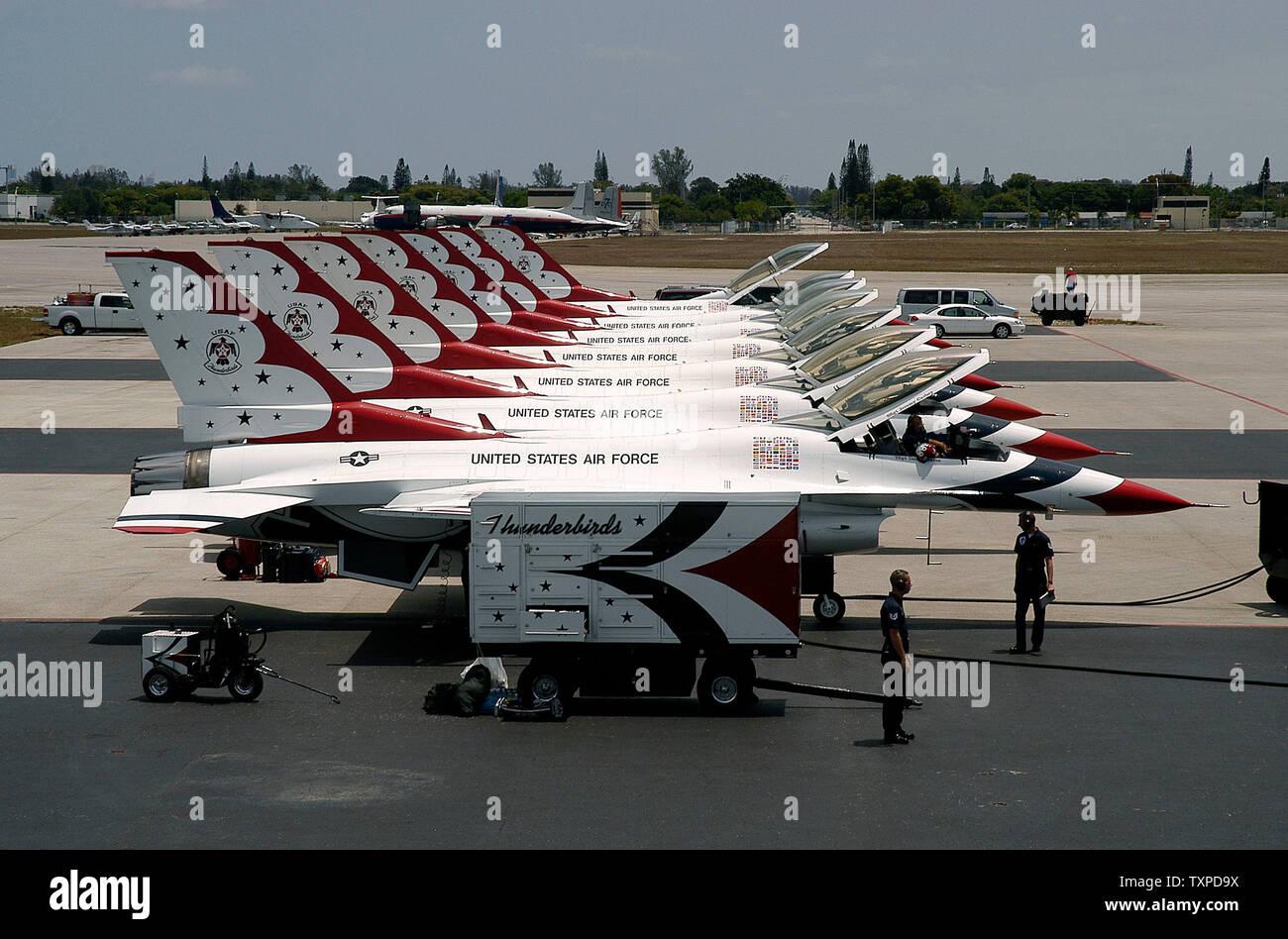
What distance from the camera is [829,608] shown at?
1944 centimetres

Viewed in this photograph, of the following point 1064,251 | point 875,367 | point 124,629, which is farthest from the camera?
point 1064,251

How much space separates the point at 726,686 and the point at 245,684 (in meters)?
6.30

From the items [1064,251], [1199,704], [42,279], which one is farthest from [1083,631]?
[1064,251]

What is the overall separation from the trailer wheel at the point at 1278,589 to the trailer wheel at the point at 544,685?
1242cm

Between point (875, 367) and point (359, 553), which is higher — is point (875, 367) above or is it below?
above

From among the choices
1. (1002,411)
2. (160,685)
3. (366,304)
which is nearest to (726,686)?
(160,685)

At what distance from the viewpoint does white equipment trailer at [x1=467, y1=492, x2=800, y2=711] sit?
15672 mm

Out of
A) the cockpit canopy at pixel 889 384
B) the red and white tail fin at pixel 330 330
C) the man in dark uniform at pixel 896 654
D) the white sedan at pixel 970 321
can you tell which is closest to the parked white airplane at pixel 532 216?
the white sedan at pixel 970 321

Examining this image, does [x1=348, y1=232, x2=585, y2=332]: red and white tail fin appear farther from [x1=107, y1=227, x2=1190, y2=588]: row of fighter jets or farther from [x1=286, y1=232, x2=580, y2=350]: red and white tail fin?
[x1=107, y1=227, x2=1190, y2=588]: row of fighter jets

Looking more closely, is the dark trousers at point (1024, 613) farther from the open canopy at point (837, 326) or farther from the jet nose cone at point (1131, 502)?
the open canopy at point (837, 326)

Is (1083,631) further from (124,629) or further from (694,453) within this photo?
(124,629)

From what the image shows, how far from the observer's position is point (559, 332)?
123 ft

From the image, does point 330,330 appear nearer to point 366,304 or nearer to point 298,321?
point 298,321
